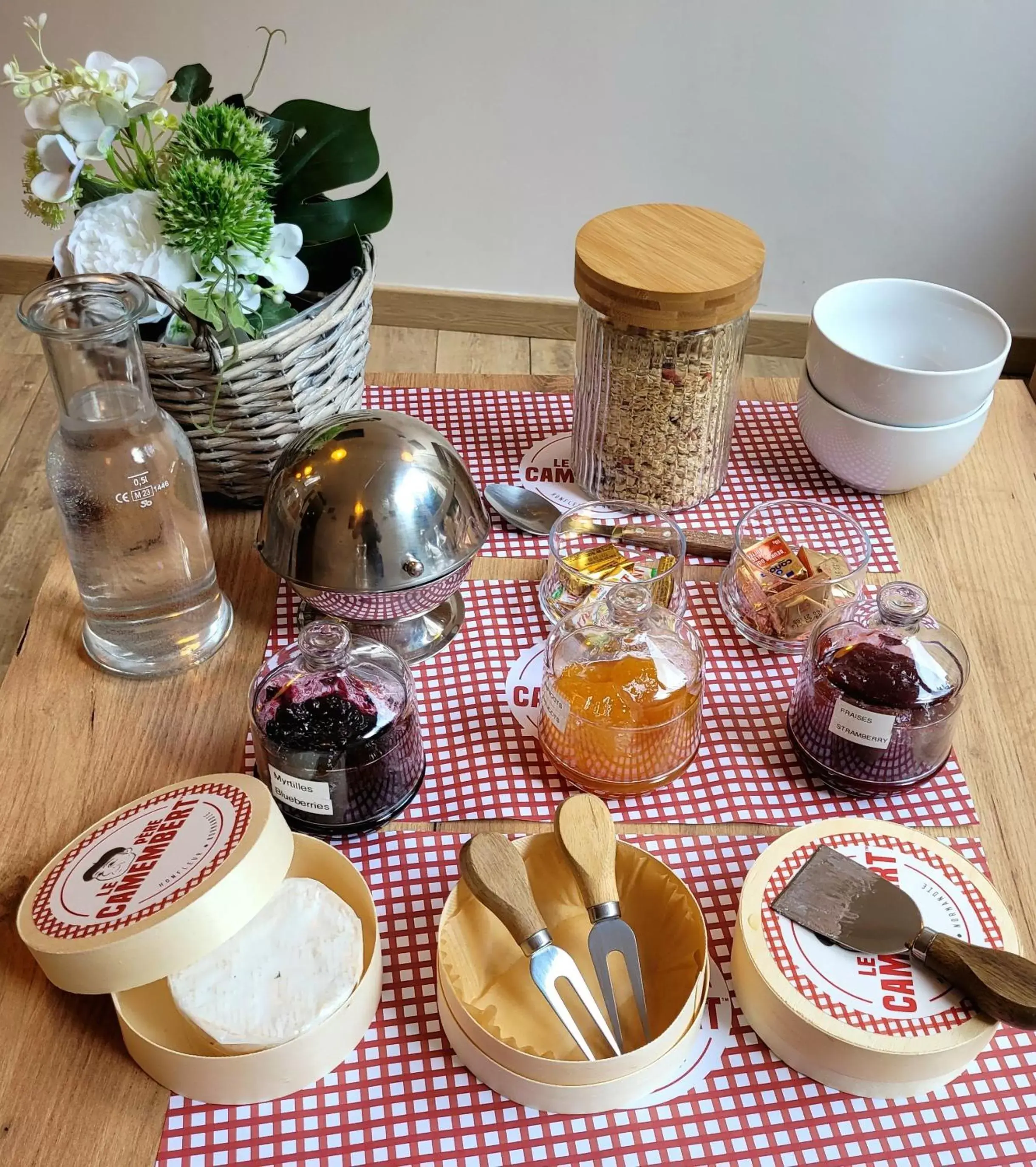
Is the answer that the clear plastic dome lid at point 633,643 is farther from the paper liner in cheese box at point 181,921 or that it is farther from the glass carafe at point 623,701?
the paper liner in cheese box at point 181,921

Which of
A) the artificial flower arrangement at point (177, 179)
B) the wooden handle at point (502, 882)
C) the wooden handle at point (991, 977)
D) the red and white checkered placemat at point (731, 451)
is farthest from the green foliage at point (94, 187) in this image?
the wooden handle at point (991, 977)

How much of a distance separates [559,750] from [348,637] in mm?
196

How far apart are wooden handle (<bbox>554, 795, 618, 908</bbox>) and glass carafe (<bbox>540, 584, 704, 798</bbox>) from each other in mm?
92

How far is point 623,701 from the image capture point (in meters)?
0.85

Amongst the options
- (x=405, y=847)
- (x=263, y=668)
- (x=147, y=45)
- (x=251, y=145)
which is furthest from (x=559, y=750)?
(x=147, y=45)

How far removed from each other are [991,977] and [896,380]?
0.60 metres

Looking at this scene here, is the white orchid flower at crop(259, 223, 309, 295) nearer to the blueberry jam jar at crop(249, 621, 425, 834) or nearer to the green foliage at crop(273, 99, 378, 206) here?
the green foliage at crop(273, 99, 378, 206)

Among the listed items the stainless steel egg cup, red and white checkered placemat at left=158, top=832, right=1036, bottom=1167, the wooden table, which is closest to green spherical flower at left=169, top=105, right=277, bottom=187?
the stainless steel egg cup

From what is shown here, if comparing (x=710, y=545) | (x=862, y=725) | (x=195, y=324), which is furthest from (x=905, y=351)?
(x=195, y=324)

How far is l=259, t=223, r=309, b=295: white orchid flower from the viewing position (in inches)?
38.0

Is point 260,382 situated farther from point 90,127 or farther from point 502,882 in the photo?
point 502,882

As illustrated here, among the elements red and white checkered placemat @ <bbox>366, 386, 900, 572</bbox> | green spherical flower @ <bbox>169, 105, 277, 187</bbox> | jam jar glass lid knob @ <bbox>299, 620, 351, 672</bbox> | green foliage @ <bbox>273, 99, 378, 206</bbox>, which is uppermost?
green spherical flower @ <bbox>169, 105, 277, 187</bbox>

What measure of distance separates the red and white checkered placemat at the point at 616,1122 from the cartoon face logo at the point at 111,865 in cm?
15

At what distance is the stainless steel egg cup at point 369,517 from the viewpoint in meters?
0.88
